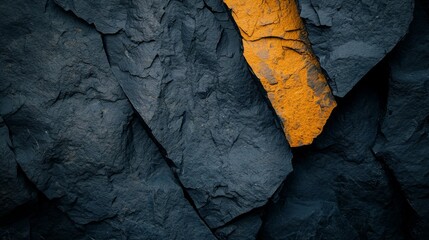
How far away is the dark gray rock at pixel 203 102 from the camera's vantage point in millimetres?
1682

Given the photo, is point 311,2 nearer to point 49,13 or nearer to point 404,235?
point 49,13

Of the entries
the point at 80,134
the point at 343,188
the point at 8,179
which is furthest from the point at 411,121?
A: the point at 8,179

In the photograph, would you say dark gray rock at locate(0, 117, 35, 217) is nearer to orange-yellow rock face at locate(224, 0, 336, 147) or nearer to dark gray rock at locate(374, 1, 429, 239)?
orange-yellow rock face at locate(224, 0, 336, 147)

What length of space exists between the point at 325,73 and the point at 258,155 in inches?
23.9

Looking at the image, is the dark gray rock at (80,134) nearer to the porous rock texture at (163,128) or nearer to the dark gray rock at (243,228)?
the porous rock texture at (163,128)

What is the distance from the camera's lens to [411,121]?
5.40 feet

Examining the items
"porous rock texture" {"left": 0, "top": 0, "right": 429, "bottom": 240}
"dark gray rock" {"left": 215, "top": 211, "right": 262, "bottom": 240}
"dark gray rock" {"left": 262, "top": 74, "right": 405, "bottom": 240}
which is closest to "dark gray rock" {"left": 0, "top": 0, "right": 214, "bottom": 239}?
"porous rock texture" {"left": 0, "top": 0, "right": 429, "bottom": 240}

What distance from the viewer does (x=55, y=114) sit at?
167cm

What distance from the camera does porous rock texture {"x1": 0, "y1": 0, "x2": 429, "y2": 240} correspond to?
1635 mm

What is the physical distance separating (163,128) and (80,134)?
1.61 feet

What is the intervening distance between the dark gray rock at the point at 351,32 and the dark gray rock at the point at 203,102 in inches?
17.0

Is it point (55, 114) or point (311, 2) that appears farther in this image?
point (55, 114)

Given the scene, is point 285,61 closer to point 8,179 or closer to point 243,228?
point 243,228

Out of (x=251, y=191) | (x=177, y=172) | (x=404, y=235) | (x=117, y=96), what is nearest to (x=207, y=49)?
(x=117, y=96)
